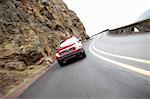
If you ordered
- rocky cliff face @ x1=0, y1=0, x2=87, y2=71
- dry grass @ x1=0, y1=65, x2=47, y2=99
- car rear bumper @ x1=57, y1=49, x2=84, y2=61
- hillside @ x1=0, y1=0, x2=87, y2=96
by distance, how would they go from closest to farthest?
1. dry grass @ x1=0, y1=65, x2=47, y2=99
2. car rear bumper @ x1=57, y1=49, x2=84, y2=61
3. hillside @ x1=0, y1=0, x2=87, y2=96
4. rocky cliff face @ x1=0, y1=0, x2=87, y2=71

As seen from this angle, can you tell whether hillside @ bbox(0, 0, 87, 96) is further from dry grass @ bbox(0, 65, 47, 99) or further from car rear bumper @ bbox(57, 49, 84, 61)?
car rear bumper @ bbox(57, 49, 84, 61)

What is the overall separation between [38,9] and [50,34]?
661 centimetres

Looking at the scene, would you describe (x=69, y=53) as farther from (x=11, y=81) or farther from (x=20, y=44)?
(x=20, y=44)

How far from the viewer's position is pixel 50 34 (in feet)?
116

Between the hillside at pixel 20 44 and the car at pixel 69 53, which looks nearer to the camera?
the car at pixel 69 53

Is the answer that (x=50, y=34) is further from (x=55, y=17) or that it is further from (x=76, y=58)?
(x=76, y=58)

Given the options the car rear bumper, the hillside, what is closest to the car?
the car rear bumper

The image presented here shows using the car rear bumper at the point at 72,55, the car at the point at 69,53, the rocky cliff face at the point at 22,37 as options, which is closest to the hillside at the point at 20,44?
the rocky cliff face at the point at 22,37

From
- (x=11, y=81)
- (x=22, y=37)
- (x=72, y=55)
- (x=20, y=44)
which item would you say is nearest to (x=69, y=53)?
(x=72, y=55)

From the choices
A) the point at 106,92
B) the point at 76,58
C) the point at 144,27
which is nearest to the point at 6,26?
the point at 76,58

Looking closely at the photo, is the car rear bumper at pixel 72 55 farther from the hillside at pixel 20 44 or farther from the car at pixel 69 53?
the hillside at pixel 20 44

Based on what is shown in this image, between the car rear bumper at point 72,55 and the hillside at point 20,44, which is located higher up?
the hillside at point 20,44

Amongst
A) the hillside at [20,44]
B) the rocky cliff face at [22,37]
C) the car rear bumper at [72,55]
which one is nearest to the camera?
the car rear bumper at [72,55]

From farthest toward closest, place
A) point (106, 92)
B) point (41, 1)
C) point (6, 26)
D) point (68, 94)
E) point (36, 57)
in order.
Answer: point (41, 1), point (6, 26), point (36, 57), point (68, 94), point (106, 92)
